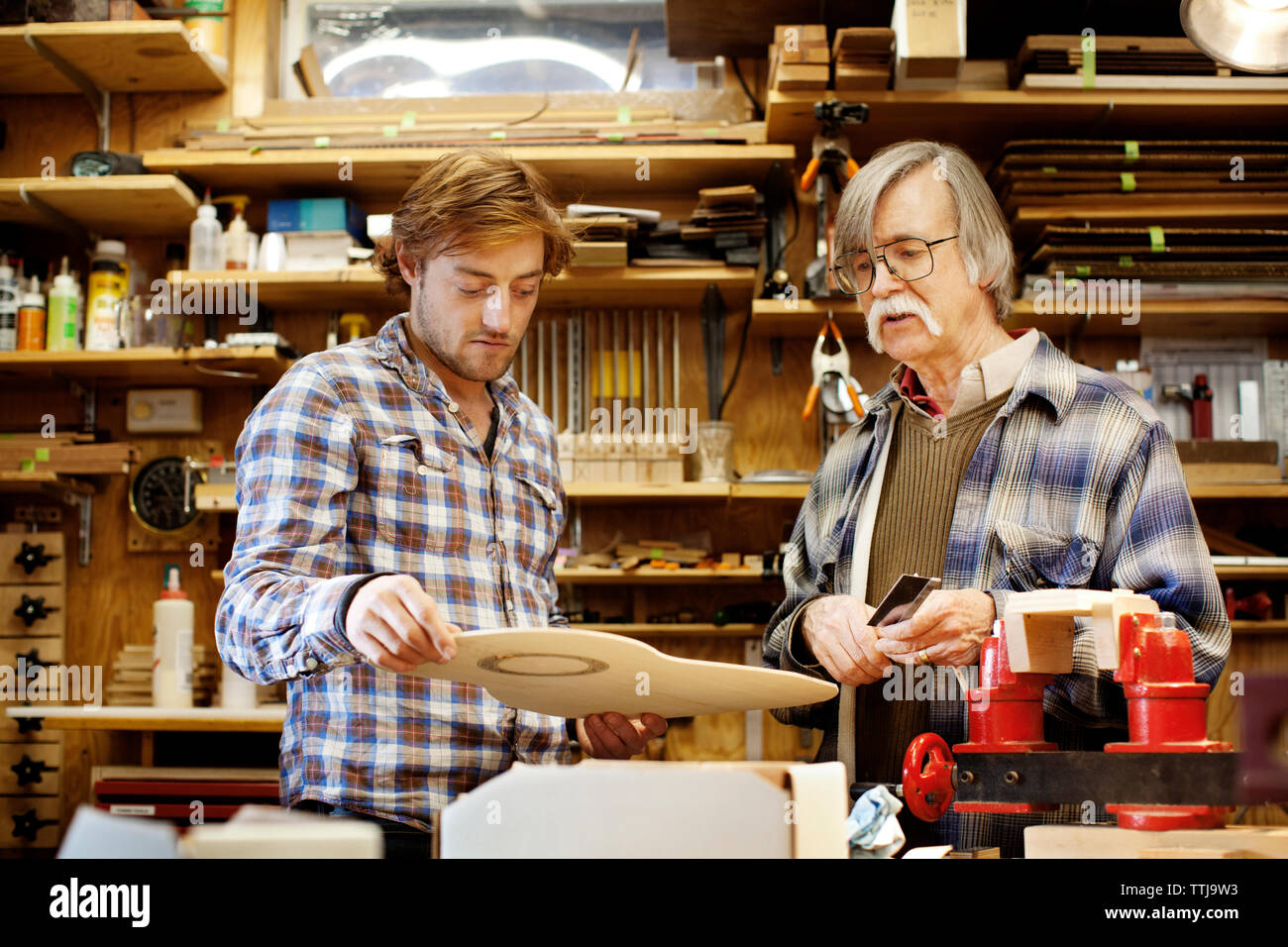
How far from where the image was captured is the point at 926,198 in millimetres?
2086

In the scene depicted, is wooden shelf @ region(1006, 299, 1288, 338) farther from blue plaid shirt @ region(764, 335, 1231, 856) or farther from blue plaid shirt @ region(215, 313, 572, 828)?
blue plaid shirt @ region(215, 313, 572, 828)

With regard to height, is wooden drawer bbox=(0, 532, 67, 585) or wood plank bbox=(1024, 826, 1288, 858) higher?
wooden drawer bbox=(0, 532, 67, 585)

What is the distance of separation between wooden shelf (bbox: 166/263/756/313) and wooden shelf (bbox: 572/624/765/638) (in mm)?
1034

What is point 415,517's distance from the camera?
170 cm

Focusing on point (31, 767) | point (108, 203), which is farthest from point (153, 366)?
point (31, 767)

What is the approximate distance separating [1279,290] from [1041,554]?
2228 millimetres

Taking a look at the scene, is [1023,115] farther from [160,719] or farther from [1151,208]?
[160,719]

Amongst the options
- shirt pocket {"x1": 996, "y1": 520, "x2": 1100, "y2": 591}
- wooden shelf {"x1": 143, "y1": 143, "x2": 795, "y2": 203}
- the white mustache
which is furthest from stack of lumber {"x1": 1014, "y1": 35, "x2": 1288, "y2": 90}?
shirt pocket {"x1": 996, "y1": 520, "x2": 1100, "y2": 591}

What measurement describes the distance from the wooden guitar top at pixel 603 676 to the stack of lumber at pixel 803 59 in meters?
2.32

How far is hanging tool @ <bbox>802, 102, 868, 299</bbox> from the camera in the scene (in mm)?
3297

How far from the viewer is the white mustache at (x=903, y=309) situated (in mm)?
2039

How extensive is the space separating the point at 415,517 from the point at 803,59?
2207 millimetres

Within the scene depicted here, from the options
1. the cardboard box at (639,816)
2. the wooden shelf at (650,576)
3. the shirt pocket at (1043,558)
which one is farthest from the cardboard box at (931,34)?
the cardboard box at (639,816)

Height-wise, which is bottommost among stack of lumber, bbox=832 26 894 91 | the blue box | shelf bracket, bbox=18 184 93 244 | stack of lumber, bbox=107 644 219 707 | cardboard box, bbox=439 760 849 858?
stack of lumber, bbox=107 644 219 707
